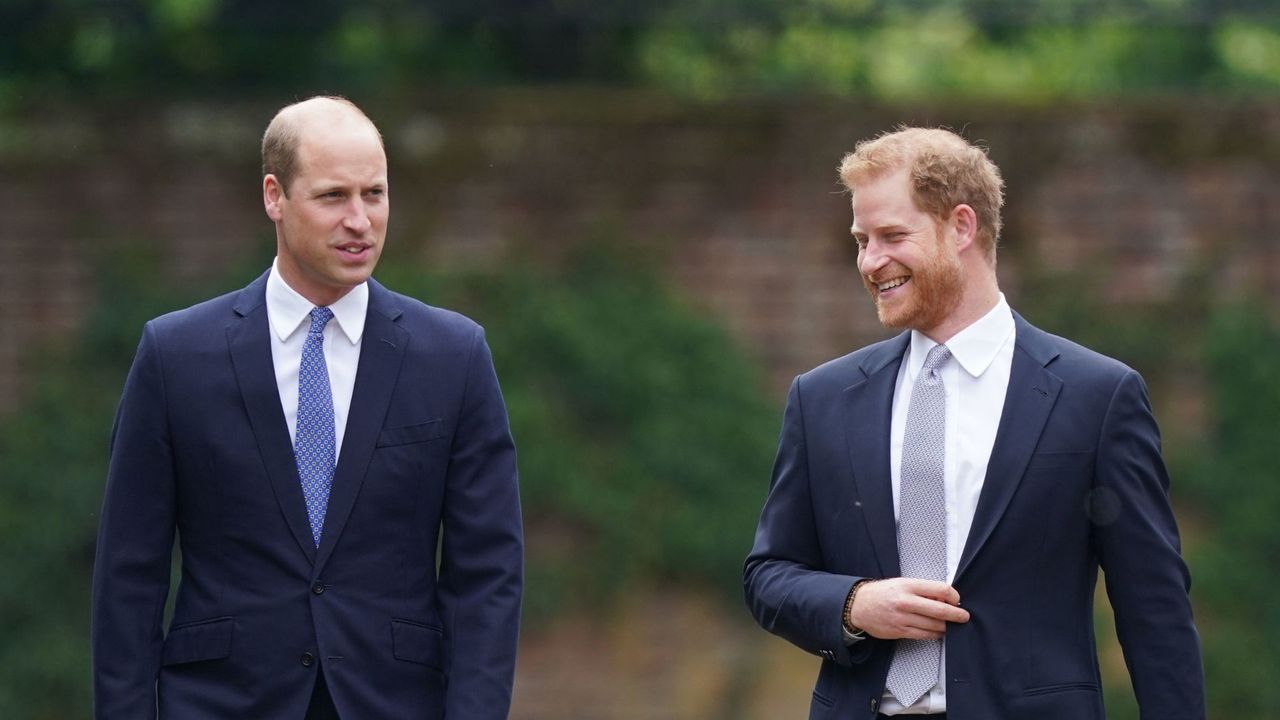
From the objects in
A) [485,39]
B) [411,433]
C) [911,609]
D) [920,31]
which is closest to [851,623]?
[911,609]

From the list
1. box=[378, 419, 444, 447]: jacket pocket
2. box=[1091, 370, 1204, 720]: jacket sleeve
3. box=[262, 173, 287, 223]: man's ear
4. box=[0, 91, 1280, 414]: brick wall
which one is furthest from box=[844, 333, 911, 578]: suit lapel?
box=[0, 91, 1280, 414]: brick wall

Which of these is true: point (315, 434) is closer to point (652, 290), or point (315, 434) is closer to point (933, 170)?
point (933, 170)

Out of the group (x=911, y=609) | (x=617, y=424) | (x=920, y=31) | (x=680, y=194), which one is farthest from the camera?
(x=920, y=31)

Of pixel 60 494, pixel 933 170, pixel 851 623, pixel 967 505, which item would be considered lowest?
pixel 60 494

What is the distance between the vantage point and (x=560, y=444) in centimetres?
838

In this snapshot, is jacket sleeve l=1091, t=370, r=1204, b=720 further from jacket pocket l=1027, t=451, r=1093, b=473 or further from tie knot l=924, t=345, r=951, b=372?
tie knot l=924, t=345, r=951, b=372

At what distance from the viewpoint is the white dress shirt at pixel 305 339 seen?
414 centimetres

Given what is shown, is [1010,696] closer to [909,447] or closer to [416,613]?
[909,447]

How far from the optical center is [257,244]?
8672 millimetres

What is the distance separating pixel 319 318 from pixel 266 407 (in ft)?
0.79

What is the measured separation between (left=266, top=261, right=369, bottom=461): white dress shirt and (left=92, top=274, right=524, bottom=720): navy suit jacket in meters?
0.03

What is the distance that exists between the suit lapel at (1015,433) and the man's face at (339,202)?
1396 millimetres

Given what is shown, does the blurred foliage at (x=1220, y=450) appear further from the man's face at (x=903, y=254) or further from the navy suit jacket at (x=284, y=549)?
the navy suit jacket at (x=284, y=549)

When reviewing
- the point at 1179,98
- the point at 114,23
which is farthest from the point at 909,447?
the point at 114,23
